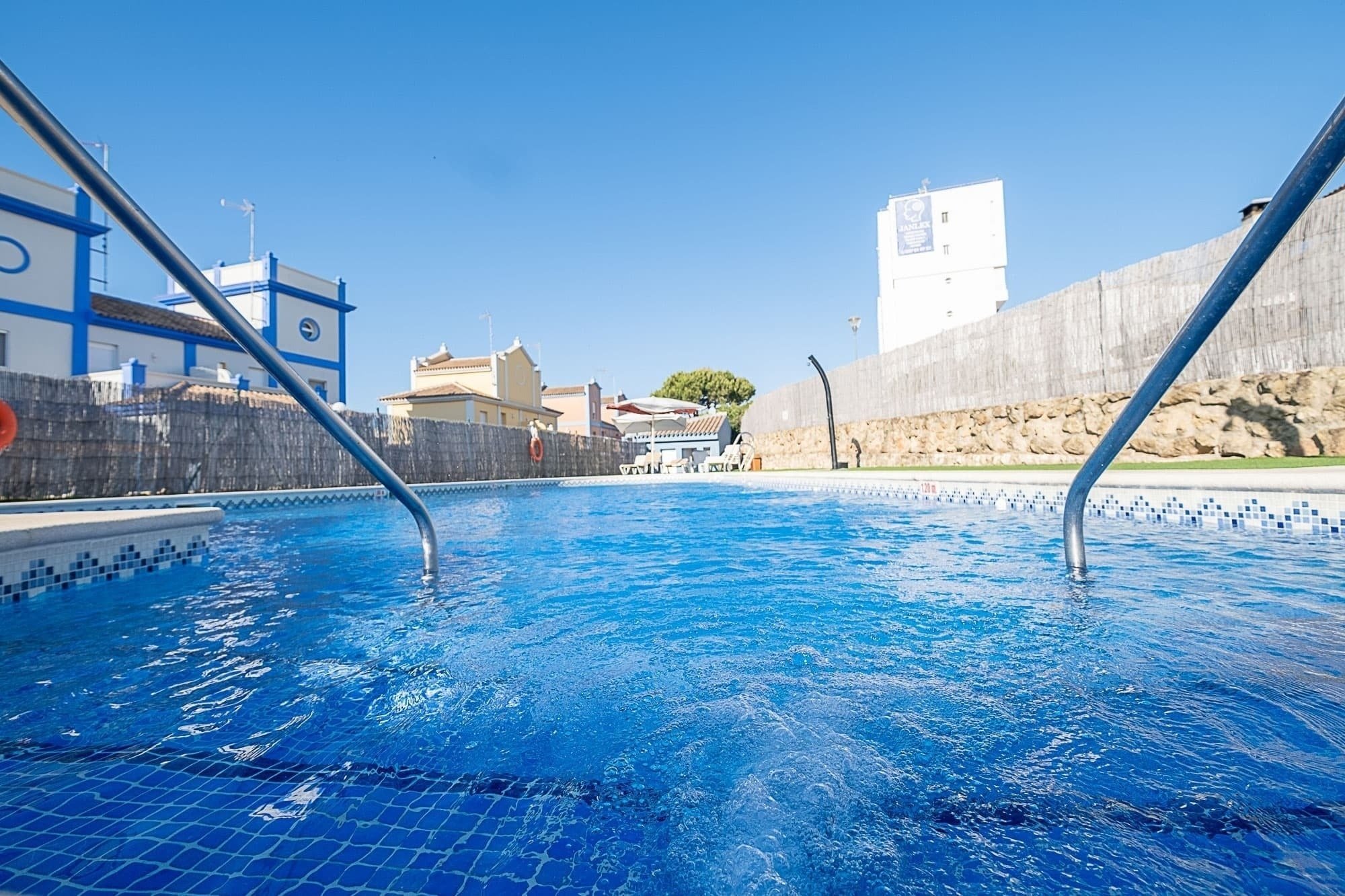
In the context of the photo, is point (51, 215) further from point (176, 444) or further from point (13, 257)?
point (176, 444)

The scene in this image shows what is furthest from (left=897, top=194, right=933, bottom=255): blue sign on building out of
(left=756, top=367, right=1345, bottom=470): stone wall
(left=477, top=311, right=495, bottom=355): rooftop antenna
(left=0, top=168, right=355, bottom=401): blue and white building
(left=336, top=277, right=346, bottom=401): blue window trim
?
(left=0, top=168, right=355, bottom=401): blue and white building

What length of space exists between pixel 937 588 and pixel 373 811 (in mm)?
3234

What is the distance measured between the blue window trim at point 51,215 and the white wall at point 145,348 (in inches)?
98.8

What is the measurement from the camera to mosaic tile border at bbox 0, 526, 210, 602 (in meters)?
3.74

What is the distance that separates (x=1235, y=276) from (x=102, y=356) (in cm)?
2288

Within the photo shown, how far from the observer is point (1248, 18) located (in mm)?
13883

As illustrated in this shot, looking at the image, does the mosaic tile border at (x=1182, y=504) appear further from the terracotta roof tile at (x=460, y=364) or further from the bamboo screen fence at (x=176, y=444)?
the terracotta roof tile at (x=460, y=364)

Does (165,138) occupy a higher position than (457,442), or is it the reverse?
(165,138)

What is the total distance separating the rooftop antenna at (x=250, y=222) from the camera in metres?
21.1

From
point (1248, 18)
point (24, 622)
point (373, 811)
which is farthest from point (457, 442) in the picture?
point (1248, 18)

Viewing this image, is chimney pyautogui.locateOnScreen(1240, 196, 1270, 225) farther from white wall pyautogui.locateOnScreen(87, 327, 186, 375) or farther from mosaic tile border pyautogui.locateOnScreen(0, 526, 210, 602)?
white wall pyautogui.locateOnScreen(87, 327, 186, 375)

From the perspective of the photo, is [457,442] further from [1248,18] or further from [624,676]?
[1248,18]

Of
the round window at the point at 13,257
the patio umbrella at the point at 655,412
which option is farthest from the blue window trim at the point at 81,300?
the patio umbrella at the point at 655,412

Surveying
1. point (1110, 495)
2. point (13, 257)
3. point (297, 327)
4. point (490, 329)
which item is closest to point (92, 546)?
point (1110, 495)
